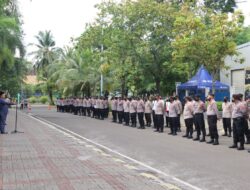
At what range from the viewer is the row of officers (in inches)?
640

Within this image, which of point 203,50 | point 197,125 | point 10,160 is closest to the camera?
point 10,160

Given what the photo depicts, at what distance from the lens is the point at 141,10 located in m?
35.5

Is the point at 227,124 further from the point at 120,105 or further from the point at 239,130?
the point at 120,105

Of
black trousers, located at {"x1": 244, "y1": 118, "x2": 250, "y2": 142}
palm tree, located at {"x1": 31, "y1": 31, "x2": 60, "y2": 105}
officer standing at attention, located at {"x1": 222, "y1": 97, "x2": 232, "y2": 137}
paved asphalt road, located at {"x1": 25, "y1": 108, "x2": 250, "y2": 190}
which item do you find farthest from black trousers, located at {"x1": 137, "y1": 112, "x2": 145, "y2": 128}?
palm tree, located at {"x1": 31, "y1": 31, "x2": 60, "y2": 105}

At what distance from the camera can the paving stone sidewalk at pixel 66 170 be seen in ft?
30.5

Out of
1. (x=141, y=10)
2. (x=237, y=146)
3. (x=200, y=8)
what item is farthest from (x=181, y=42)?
(x=237, y=146)

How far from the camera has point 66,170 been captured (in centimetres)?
1099

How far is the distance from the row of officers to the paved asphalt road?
63 cm

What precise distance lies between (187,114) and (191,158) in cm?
704

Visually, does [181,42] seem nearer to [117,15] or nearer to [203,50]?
[203,50]

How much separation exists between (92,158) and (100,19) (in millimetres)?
26344

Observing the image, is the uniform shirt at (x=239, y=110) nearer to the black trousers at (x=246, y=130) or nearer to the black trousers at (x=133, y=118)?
the black trousers at (x=246, y=130)

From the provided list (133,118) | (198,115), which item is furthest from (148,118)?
(198,115)

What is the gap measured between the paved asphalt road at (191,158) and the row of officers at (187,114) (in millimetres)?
631
